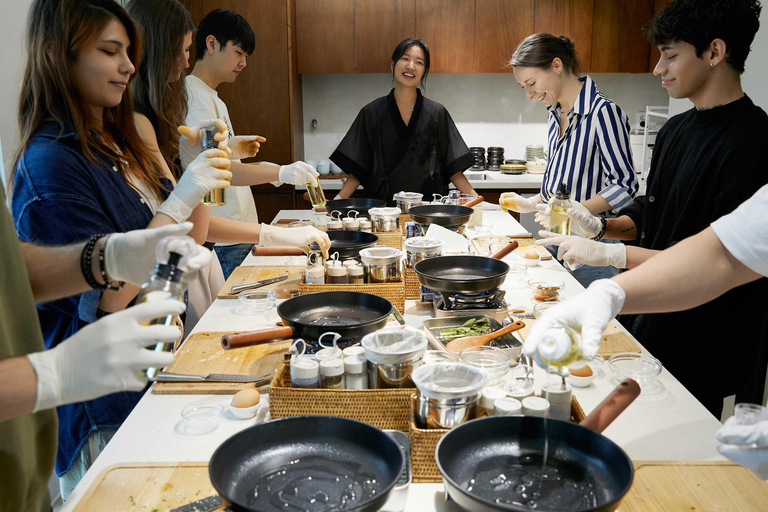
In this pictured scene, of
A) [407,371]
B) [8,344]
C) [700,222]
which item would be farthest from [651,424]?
[8,344]

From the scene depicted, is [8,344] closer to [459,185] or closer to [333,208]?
[333,208]

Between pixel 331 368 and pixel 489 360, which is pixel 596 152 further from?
pixel 331 368

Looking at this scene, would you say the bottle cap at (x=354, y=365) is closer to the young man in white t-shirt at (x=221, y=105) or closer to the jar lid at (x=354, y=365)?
the jar lid at (x=354, y=365)

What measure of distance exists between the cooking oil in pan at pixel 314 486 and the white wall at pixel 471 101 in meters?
4.75

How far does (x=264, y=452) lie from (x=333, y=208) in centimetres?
237

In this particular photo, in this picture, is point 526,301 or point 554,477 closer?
point 554,477

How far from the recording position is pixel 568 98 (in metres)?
3.05

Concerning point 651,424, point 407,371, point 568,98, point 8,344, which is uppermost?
point 568,98

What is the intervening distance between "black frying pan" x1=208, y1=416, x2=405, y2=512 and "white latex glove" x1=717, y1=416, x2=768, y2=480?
0.55 m

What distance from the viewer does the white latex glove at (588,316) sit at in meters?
1.08

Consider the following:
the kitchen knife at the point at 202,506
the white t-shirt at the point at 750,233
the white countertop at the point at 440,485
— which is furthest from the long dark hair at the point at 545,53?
the kitchen knife at the point at 202,506

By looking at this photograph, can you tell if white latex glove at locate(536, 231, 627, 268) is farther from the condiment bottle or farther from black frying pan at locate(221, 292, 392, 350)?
black frying pan at locate(221, 292, 392, 350)

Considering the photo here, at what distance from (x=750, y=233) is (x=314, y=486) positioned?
92cm

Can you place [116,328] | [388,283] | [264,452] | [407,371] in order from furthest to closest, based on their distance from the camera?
[388,283] < [407,371] < [264,452] < [116,328]
